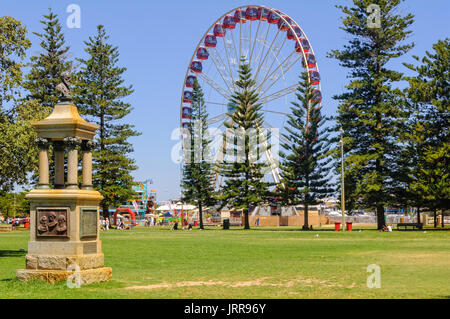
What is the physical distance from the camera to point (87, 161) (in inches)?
594

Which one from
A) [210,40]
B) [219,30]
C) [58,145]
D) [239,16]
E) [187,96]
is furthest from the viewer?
[187,96]

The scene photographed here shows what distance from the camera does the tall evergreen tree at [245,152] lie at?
210 ft

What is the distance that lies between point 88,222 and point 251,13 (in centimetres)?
5163

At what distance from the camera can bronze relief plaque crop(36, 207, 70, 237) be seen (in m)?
13.4

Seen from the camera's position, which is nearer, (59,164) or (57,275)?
(57,275)

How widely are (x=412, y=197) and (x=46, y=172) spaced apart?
140 feet

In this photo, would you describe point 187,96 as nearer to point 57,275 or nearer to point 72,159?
point 72,159

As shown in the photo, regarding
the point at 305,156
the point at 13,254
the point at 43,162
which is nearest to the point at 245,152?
the point at 305,156

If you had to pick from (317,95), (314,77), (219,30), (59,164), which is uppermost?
(219,30)

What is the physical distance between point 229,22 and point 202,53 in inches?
177

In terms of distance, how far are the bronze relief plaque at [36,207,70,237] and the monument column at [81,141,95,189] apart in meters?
1.44

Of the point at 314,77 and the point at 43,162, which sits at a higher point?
the point at 314,77

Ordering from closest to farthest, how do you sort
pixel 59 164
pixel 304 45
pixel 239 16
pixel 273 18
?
pixel 59 164
pixel 304 45
pixel 273 18
pixel 239 16

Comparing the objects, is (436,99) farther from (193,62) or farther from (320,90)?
(193,62)
